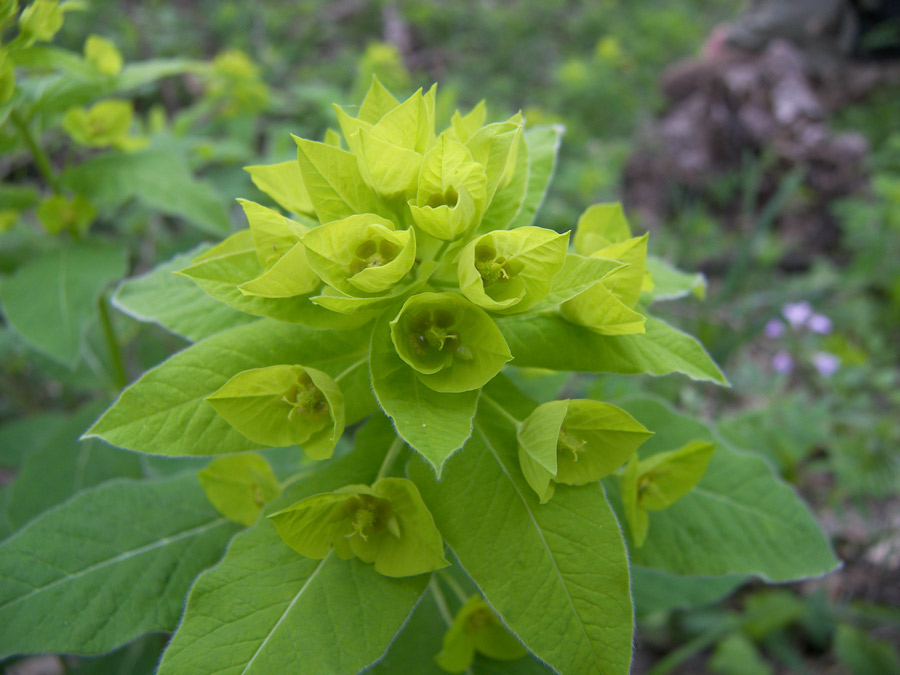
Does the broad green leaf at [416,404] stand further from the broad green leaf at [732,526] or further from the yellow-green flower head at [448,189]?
the broad green leaf at [732,526]

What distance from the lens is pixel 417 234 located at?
3.45ft

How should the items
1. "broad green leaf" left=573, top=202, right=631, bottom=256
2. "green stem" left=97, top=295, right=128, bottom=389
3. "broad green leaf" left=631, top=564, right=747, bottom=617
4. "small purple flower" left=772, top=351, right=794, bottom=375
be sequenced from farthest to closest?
"small purple flower" left=772, top=351, right=794, bottom=375 → "green stem" left=97, top=295, right=128, bottom=389 → "broad green leaf" left=631, top=564, right=747, bottom=617 → "broad green leaf" left=573, top=202, right=631, bottom=256

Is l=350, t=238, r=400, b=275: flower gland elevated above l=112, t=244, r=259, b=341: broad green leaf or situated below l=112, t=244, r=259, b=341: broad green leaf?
above

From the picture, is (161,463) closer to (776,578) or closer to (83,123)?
(83,123)

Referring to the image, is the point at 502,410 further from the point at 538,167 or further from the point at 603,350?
the point at 538,167

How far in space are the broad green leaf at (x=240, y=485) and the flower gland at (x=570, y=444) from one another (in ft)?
1.87

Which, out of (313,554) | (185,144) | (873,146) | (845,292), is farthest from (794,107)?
(313,554)

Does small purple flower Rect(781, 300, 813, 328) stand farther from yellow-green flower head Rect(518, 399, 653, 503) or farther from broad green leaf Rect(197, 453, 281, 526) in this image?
broad green leaf Rect(197, 453, 281, 526)

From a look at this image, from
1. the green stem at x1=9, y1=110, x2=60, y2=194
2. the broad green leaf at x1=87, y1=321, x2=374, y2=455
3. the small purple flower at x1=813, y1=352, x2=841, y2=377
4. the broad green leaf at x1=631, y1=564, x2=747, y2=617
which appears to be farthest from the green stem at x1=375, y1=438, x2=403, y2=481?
the small purple flower at x1=813, y1=352, x2=841, y2=377

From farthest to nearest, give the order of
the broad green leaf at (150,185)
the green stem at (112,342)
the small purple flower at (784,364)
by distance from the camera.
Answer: the small purple flower at (784,364) → the green stem at (112,342) → the broad green leaf at (150,185)

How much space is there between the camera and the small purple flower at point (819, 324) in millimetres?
3334

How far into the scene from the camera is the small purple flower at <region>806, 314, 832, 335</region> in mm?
3334

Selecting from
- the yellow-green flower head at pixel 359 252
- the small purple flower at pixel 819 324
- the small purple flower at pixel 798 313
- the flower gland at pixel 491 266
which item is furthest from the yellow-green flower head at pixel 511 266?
the small purple flower at pixel 819 324

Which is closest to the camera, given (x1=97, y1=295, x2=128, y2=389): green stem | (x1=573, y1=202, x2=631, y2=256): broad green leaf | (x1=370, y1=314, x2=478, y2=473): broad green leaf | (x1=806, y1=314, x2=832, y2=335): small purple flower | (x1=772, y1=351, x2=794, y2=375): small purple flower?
(x1=370, y1=314, x2=478, y2=473): broad green leaf
